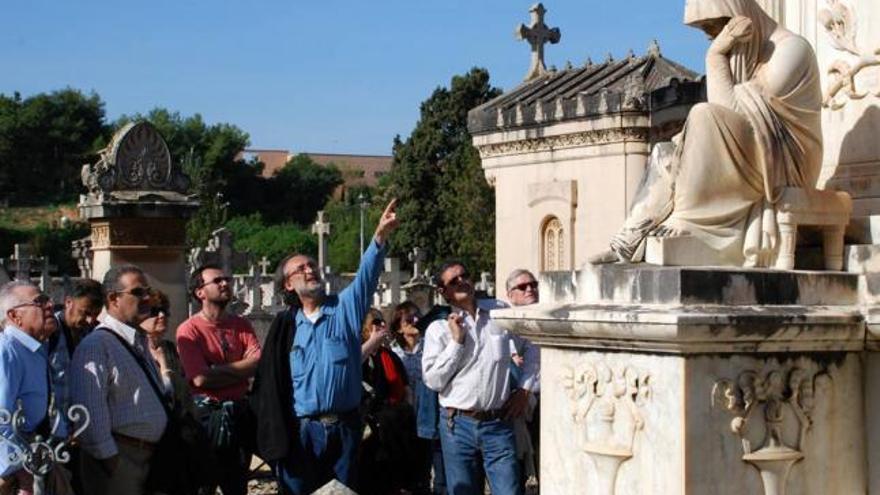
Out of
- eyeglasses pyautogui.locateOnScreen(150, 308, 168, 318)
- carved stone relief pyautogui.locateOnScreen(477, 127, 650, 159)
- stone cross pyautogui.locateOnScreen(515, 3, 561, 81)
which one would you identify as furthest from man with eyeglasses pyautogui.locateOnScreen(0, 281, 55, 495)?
stone cross pyautogui.locateOnScreen(515, 3, 561, 81)

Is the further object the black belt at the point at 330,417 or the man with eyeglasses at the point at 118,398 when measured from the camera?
the black belt at the point at 330,417

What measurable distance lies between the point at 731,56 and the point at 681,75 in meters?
20.0

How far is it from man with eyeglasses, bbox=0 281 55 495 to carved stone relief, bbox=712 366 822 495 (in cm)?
351

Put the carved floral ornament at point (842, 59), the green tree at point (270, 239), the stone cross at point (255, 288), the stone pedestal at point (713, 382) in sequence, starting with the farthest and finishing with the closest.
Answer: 1. the green tree at point (270, 239)
2. the stone cross at point (255, 288)
3. the carved floral ornament at point (842, 59)
4. the stone pedestal at point (713, 382)

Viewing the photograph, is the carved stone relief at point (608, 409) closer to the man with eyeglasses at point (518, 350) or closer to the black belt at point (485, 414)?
the black belt at point (485, 414)

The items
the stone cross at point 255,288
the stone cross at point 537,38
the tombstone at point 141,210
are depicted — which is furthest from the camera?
the stone cross at point 255,288

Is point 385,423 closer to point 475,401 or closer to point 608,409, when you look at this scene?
point 475,401

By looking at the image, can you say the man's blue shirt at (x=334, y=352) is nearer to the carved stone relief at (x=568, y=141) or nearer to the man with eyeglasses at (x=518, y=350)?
the man with eyeglasses at (x=518, y=350)

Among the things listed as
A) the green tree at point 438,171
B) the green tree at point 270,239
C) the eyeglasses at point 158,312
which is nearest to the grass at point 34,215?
the green tree at point 270,239

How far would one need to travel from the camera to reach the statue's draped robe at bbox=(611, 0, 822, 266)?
4.99 m

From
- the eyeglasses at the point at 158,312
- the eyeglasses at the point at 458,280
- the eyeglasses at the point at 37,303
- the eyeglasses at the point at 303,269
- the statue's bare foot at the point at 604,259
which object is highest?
the statue's bare foot at the point at 604,259

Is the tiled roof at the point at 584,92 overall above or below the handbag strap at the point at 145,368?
above

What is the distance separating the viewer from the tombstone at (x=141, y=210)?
55.1 feet

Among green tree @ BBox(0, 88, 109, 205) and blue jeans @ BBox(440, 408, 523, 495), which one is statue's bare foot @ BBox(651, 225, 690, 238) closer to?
blue jeans @ BBox(440, 408, 523, 495)
